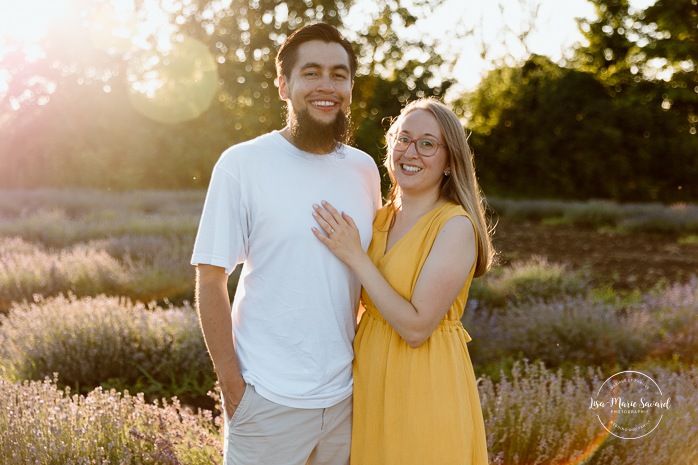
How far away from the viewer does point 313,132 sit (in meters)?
2.34

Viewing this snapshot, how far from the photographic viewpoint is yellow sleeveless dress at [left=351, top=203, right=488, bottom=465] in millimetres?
2260

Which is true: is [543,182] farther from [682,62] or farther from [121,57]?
[121,57]

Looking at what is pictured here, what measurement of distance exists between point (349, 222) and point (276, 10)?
45.9ft

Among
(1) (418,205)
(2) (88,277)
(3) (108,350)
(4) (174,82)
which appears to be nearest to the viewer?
(1) (418,205)

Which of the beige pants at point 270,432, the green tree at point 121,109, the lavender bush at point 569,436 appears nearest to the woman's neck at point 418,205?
the beige pants at point 270,432

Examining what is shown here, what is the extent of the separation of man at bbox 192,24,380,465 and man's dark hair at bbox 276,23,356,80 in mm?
257

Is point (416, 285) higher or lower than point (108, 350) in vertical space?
higher

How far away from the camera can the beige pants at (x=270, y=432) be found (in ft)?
7.12

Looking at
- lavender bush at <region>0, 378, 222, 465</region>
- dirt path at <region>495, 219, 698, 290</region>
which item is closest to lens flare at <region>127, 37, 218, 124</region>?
dirt path at <region>495, 219, 698, 290</region>

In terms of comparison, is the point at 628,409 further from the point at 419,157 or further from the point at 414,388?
the point at 419,157

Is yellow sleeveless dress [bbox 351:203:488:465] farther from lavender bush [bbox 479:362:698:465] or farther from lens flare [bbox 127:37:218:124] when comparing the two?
lens flare [bbox 127:37:218:124]

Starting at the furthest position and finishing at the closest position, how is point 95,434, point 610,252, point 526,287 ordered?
1. point 610,252
2. point 526,287
3. point 95,434

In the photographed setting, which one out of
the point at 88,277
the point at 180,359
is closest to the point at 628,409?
the point at 180,359

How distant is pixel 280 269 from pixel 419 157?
2.29ft
